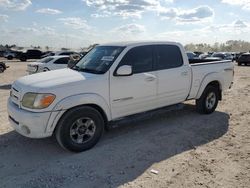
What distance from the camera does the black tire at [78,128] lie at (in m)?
5.00

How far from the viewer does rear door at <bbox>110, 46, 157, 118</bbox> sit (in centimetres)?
562

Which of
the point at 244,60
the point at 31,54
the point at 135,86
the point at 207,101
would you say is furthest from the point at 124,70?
A: the point at 31,54

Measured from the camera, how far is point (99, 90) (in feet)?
17.5

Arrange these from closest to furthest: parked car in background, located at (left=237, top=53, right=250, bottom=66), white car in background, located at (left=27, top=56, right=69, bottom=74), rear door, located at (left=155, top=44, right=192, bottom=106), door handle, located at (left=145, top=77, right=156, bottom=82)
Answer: door handle, located at (left=145, top=77, right=156, bottom=82)
rear door, located at (left=155, top=44, right=192, bottom=106)
white car in background, located at (left=27, top=56, right=69, bottom=74)
parked car in background, located at (left=237, top=53, right=250, bottom=66)

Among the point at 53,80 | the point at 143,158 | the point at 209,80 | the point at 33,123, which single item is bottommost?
the point at 143,158

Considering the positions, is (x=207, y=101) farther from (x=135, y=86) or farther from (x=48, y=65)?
(x=48, y=65)

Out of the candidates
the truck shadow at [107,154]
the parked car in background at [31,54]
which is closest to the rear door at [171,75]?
A: the truck shadow at [107,154]

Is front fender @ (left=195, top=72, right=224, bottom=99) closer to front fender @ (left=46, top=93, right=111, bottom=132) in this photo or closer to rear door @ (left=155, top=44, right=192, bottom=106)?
rear door @ (left=155, top=44, right=192, bottom=106)

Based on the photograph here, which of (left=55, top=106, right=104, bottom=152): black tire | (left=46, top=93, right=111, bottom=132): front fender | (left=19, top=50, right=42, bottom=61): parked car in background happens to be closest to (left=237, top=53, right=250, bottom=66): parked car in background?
(left=19, top=50, right=42, bottom=61): parked car in background

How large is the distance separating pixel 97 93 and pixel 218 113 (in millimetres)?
4025

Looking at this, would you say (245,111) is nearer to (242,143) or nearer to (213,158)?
(242,143)

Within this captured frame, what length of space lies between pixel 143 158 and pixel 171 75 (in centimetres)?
228

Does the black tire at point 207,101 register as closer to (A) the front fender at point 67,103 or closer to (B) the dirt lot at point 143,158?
(B) the dirt lot at point 143,158

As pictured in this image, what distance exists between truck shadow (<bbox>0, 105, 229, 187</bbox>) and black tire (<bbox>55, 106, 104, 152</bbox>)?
0.47ft
